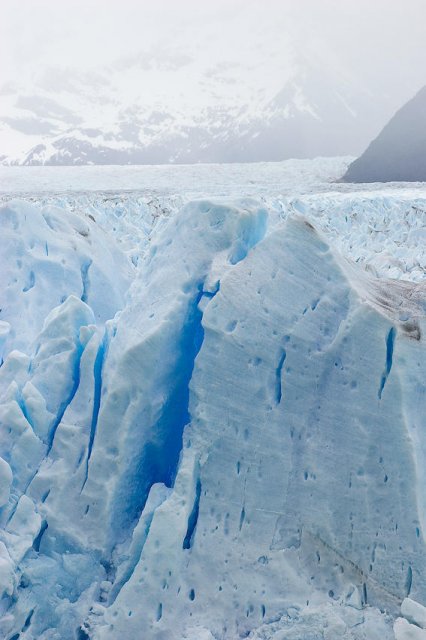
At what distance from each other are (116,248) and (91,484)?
351 centimetres

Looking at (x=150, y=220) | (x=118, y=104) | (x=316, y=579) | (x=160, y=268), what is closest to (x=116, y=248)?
→ (x=160, y=268)

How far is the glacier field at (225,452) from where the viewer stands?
3092 millimetres

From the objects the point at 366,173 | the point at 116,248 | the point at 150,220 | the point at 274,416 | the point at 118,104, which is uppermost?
the point at 274,416

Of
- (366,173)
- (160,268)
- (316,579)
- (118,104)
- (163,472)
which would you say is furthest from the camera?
(118,104)

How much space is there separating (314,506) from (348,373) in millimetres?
706

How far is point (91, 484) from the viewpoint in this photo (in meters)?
3.50

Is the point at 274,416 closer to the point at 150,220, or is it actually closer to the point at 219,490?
the point at 219,490

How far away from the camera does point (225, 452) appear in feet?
11.1

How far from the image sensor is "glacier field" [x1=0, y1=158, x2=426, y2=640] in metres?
3.09

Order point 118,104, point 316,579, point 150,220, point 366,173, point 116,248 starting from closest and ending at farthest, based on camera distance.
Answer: point 316,579 < point 116,248 < point 150,220 < point 366,173 < point 118,104

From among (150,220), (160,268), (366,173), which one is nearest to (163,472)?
(160,268)

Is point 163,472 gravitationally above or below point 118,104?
above

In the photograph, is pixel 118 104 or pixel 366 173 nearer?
pixel 366 173

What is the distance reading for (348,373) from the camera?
3.31m
